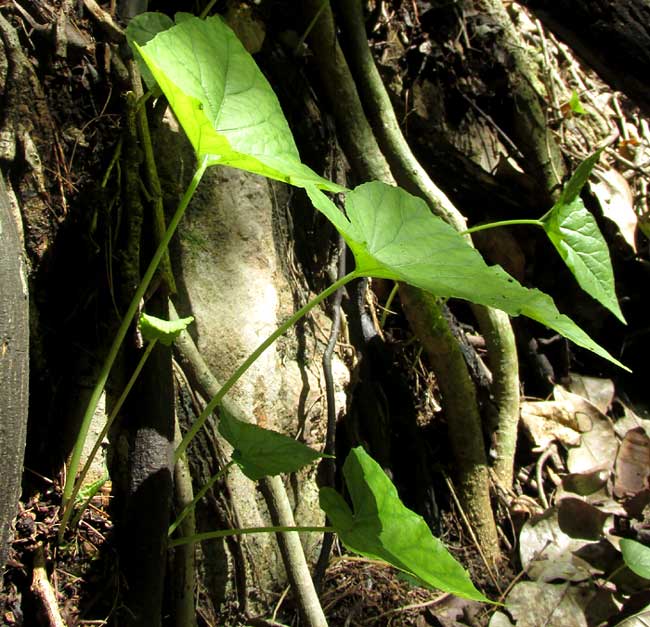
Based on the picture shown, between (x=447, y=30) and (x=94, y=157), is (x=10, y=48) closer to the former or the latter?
(x=94, y=157)

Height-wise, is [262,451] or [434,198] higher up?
[434,198]

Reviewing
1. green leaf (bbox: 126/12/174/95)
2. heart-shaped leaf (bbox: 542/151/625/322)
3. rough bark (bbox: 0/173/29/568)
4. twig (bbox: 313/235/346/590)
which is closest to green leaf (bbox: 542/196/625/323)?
heart-shaped leaf (bbox: 542/151/625/322)

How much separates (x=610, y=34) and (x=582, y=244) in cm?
48

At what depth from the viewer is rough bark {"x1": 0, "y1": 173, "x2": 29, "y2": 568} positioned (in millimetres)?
664

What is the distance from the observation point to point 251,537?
43.9 inches

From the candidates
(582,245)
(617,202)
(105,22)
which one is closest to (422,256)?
(582,245)

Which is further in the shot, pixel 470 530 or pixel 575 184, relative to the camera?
pixel 470 530

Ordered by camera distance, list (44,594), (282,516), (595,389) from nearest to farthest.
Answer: (44,594), (282,516), (595,389)

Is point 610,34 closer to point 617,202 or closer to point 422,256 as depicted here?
point 617,202

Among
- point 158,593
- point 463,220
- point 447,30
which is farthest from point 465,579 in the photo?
point 447,30

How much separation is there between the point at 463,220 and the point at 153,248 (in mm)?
→ 865

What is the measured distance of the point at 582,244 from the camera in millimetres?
1299

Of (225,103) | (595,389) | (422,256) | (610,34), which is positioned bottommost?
(595,389)

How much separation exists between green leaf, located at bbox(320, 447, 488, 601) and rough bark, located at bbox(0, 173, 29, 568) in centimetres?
39
